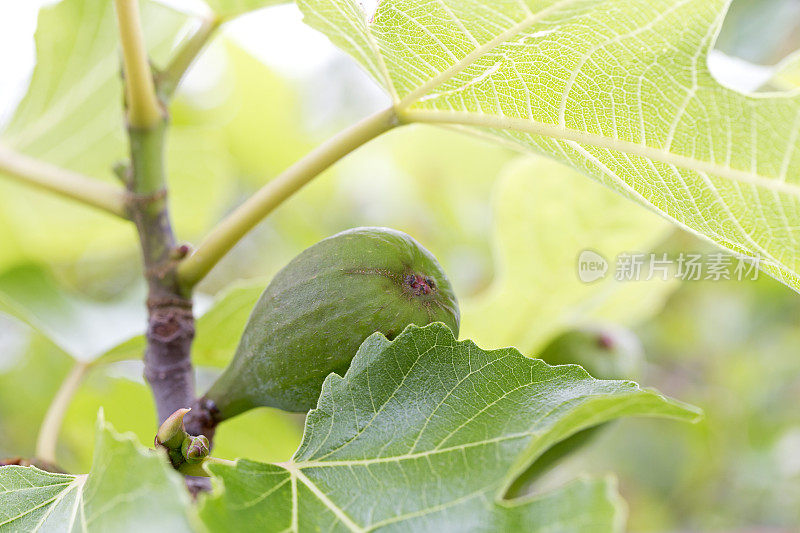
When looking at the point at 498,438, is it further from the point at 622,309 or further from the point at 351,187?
the point at 351,187

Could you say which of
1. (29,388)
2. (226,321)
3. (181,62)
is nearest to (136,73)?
(181,62)

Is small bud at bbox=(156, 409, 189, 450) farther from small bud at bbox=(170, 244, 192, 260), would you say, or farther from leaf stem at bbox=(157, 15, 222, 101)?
leaf stem at bbox=(157, 15, 222, 101)

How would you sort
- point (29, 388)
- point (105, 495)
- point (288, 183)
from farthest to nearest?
point (29, 388)
point (288, 183)
point (105, 495)

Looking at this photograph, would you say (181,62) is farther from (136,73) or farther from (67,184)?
(67,184)

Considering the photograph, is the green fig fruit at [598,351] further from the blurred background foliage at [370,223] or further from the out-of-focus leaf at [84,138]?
the out-of-focus leaf at [84,138]

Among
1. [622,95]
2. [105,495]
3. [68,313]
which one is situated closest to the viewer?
[105,495]

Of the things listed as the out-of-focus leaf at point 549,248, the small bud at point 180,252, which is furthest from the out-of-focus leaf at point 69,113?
the out-of-focus leaf at point 549,248
